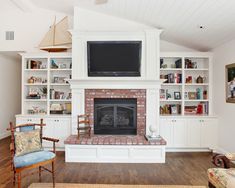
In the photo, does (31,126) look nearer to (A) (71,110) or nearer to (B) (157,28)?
(A) (71,110)

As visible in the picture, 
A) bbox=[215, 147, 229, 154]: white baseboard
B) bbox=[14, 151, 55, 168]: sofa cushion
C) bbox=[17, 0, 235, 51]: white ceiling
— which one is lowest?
bbox=[215, 147, 229, 154]: white baseboard

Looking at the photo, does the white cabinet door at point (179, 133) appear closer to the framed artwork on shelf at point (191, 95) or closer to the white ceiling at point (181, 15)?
the framed artwork on shelf at point (191, 95)

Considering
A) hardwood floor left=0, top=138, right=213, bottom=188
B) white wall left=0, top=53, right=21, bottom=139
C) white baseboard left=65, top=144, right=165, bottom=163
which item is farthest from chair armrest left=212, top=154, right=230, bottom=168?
white wall left=0, top=53, right=21, bottom=139

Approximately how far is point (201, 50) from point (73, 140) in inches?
156

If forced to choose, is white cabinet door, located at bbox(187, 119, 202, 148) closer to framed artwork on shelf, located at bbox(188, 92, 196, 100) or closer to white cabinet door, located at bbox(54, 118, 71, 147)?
framed artwork on shelf, located at bbox(188, 92, 196, 100)

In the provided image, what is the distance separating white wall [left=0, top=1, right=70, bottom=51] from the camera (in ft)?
19.6

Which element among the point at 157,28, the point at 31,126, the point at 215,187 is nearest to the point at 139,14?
the point at 157,28

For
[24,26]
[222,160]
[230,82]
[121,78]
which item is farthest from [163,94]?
[24,26]

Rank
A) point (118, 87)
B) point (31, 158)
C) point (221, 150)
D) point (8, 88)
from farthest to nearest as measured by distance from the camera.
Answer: point (8, 88) < point (118, 87) < point (221, 150) < point (31, 158)

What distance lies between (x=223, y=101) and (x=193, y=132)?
3.25ft

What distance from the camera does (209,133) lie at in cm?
541

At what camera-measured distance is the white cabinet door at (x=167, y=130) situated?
17.8 ft

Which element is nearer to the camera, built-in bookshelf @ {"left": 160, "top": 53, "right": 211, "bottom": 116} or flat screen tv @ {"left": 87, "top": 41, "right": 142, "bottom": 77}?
flat screen tv @ {"left": 87, "top": 41, "right": 142, "bottom": 77}

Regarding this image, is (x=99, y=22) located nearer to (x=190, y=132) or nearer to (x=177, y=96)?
(x=177, y=96)
